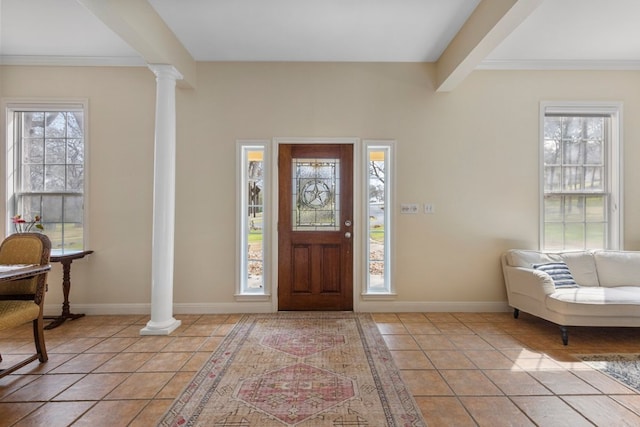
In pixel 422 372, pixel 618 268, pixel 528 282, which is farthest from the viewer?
pixel 618 268

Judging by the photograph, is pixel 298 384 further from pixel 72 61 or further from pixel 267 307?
pixel 72 61

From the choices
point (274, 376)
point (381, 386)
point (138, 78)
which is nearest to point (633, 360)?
point (381, 386)

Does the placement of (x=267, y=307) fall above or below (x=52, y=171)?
below

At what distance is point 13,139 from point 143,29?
103 inches

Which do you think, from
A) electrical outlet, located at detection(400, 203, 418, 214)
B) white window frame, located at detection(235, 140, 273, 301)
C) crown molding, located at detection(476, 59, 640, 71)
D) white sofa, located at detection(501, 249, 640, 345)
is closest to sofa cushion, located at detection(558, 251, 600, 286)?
white sofa, located at detection(501, 249, 640, 345)

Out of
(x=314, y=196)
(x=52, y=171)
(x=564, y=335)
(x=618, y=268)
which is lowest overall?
(x=564, y=335)

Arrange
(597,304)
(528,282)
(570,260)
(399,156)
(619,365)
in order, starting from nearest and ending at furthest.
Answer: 1. (619,365)
2. (597,304)
3. (528,282)
4. (570,260)
5. (399,156)

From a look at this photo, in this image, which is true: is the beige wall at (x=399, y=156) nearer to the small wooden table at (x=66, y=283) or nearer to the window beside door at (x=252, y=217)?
the window beside door at (x=252, y=217)

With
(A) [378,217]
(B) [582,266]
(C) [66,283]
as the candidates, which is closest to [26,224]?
(C) [66,283]

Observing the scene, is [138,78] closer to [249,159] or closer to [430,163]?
[249,159]

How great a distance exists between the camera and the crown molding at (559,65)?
4.13 m

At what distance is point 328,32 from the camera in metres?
3.49

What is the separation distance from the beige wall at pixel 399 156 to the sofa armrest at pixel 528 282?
0.85 ft

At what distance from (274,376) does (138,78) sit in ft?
12.4
